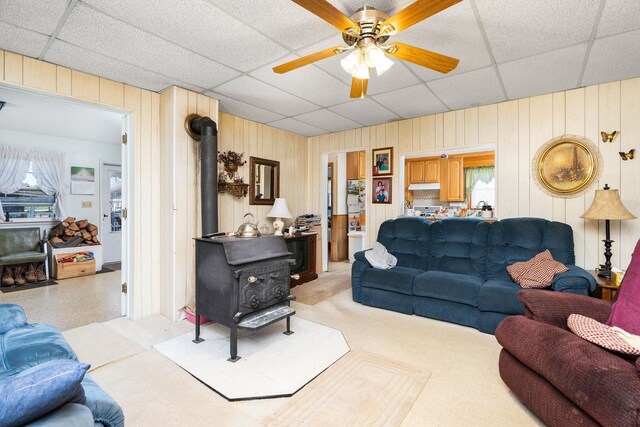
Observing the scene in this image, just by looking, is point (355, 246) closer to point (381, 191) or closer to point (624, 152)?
point (381, 191)

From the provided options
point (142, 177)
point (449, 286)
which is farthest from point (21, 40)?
point (449, 286)

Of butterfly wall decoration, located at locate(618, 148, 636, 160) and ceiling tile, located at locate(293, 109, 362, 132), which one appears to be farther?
ceiling tile, located at locate(293, 109, 362, 132)

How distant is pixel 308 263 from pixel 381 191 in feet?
5.24

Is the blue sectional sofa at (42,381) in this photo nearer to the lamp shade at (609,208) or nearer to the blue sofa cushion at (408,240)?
the blue sofa cushion at (408,240)

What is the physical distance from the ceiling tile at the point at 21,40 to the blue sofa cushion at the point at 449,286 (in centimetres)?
387

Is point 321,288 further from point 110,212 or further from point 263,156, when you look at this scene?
point 110,212

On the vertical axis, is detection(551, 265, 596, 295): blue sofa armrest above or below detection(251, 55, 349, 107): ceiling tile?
below

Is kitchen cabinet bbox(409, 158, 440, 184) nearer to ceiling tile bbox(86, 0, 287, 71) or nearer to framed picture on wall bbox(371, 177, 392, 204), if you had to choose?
framed picture on wall bbox(371, 177, 392, 204)

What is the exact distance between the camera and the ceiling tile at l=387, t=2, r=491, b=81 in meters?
1.96

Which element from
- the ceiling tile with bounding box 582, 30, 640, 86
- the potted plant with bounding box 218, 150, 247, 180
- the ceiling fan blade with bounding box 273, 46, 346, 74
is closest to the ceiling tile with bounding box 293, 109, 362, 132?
the potted plant with bounding box 218, 150, 247, 180

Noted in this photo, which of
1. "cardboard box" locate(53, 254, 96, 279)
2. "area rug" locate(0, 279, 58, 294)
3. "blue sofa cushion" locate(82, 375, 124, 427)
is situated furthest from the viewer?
"cardboard box" locate(53, 254, 96, 279)

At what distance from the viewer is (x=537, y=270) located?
9.38 ft

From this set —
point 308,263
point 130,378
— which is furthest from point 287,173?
point 130,378

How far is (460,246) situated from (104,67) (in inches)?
159
